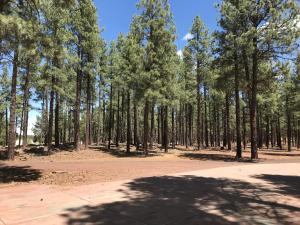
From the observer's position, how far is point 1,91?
4088 cm

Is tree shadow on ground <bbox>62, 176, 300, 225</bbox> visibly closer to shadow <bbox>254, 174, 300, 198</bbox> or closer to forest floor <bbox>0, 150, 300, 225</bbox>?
forest floor <bbox>0, 150, 300, 225</bbox>

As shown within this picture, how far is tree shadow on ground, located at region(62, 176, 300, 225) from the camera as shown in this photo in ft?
19.8

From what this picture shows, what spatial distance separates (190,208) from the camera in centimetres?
696

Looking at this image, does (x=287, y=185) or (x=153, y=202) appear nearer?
(x=153, y=202)

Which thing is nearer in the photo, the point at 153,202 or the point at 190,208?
the point at 190,208

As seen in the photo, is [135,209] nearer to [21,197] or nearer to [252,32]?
[21,197]

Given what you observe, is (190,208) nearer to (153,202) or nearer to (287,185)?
(153,202)

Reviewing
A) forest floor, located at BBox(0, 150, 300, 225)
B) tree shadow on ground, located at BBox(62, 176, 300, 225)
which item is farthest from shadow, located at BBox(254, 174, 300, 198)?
tree shadow on ground, located at BBox(62, 176, 300, 225)

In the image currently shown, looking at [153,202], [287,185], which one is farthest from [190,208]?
[287,185]

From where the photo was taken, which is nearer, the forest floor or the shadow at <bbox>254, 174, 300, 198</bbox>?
the forest floor

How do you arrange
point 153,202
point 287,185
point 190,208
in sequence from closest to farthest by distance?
point 190,208, point 153,202, point 287,185

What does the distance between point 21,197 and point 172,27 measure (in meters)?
22.1

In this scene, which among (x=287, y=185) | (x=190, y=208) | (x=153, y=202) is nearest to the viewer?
(x=190, y=208)

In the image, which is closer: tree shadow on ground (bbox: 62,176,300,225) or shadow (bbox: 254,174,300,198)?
tree shadow on ground (bbox: 62,176,300,225)
